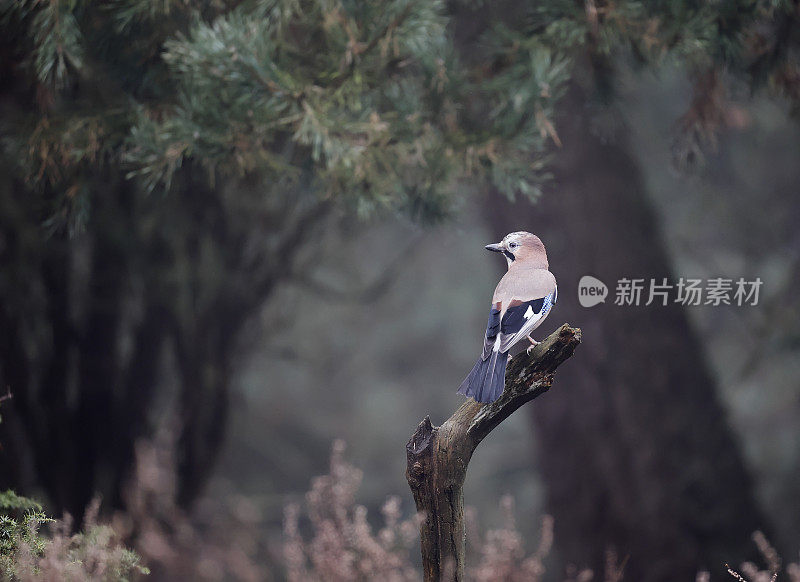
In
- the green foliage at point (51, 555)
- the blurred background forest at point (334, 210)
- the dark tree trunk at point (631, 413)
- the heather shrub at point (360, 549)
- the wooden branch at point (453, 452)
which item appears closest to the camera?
the wooden branch at point (453, 452)

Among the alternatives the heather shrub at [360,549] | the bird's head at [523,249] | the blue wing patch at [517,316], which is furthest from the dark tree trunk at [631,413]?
the blue wing patch at [517,316]

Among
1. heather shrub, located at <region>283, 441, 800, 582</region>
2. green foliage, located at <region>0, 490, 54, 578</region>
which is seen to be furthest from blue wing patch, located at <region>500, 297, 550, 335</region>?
green foliage, located at <region>0, 490, 54, 578</region>

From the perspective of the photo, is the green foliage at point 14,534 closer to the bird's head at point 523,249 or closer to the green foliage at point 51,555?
the green foliage at point 51,555

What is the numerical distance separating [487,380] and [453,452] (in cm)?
28

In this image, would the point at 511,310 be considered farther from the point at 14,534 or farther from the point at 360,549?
the point at 14,534

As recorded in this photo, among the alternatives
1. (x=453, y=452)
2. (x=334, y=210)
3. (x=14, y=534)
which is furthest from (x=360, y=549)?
(x=334, y=210)

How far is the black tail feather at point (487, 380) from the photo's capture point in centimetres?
137

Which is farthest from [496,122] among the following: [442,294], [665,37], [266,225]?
[442,294]

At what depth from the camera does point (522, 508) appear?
870 cm

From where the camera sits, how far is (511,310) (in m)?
1.45

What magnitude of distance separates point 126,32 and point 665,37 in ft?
5.73

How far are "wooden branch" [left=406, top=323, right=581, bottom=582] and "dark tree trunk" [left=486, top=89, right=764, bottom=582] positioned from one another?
1932 mm

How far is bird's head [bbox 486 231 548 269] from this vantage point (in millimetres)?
1560

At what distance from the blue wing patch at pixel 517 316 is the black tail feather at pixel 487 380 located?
0.18 feet
